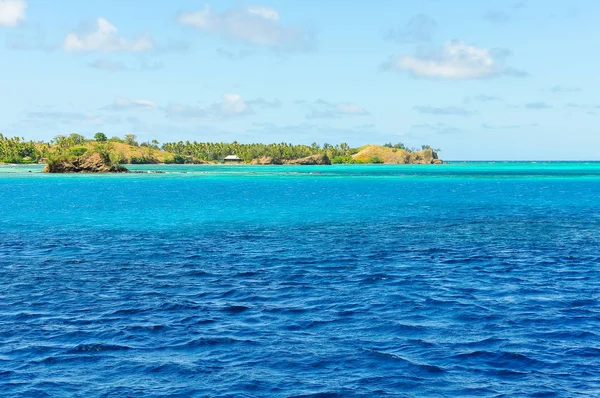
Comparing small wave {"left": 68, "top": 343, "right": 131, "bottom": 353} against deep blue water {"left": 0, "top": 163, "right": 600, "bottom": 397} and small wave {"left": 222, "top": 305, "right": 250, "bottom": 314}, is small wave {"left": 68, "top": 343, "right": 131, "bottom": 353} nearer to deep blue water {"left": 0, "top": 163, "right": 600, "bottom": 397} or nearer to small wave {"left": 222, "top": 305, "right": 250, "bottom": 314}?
deep blue water {"left": 0, "top": 163, "right": 600, "bottom": 397}

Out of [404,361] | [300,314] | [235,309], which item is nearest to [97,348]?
[235,309]

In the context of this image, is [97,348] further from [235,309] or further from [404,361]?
[404,361]

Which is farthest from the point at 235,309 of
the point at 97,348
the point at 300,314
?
the point at 97,348

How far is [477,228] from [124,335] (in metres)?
43.7

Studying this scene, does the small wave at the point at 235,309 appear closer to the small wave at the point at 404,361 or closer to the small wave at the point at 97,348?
the small wave at the point at 97,348

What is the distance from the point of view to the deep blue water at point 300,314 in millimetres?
18375

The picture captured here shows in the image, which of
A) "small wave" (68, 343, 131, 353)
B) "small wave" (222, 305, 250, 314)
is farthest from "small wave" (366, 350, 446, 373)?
"small wave" (68, 343, 131, 353)

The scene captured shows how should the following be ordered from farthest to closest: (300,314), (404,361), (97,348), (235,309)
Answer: (235,309) < (300,314) < (97,348) < (404,361)

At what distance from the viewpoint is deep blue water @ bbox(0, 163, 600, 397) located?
60.3ft

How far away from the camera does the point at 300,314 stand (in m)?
25.5

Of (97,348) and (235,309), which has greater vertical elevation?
(235,309)

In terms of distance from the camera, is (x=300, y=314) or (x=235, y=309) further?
(x=235, y=309)

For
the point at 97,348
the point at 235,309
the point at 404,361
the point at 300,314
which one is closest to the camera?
the point at 404,361

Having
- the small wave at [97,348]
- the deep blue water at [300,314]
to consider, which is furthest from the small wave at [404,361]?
the small wave at [97,348]
